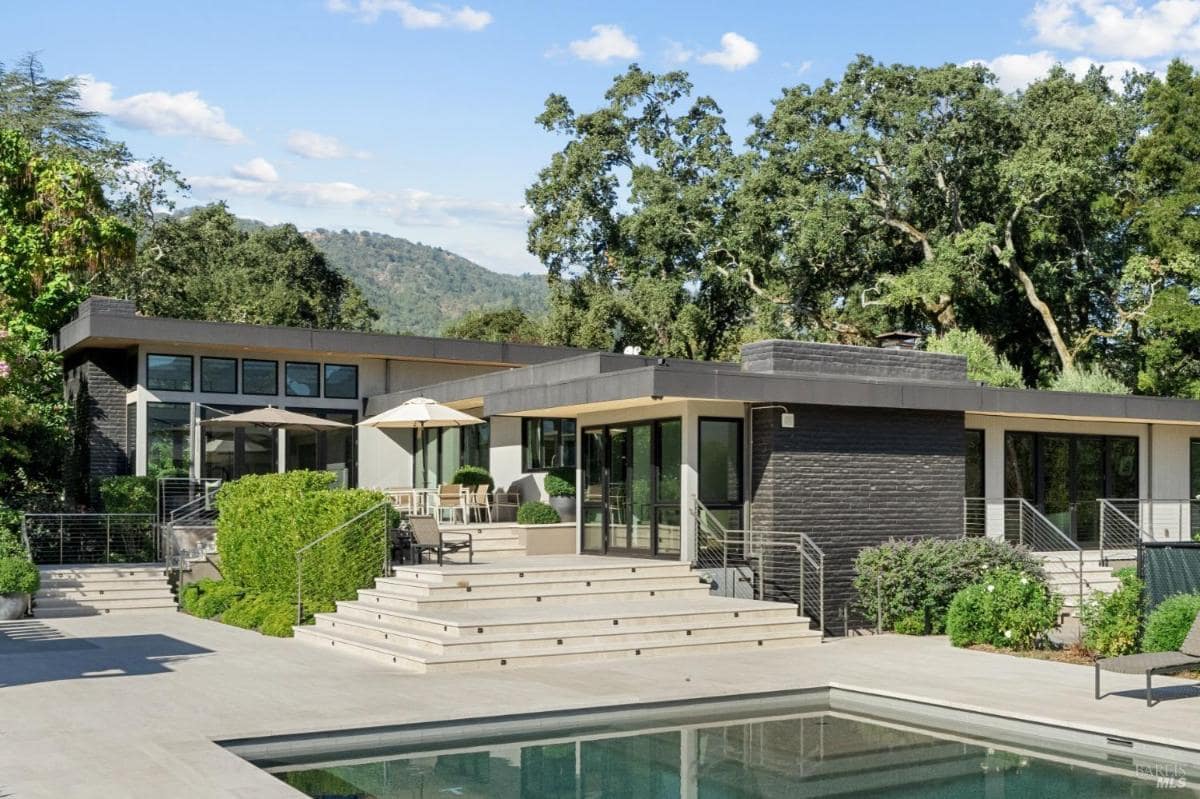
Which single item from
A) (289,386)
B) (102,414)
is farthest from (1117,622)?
(102,414)

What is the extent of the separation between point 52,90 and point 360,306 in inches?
648

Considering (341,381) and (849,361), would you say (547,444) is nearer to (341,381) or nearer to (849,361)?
(341,381)

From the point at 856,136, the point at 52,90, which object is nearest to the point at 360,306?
the point at 52,90

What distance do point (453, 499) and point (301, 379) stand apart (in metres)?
5.47

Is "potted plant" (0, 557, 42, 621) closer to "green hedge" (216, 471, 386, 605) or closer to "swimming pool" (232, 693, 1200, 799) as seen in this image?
"green hedge" (216, 471, 386, 605)

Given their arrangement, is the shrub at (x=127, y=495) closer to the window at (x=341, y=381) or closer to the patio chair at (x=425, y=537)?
the window at (x=341, y=381)

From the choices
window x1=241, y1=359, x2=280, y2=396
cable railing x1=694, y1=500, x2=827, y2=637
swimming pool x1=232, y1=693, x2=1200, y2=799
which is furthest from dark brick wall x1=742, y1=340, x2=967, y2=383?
window x1=241, y1=359, x2=280, y2=396

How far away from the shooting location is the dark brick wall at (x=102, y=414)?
82.1ft

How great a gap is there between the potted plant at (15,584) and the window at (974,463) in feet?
47.4

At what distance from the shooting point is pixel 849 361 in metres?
19.2

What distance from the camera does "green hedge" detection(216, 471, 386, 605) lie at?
1736 centimetres

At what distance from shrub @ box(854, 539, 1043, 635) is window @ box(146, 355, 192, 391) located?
46.6ft

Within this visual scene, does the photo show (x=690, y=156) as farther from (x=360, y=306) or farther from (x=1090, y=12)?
(x=360, y=306)

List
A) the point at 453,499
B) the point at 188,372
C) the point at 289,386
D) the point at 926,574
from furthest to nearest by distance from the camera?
→ the point at 289,386 → the point at 188,372 → the point at 453,499 → the point at 926,574
